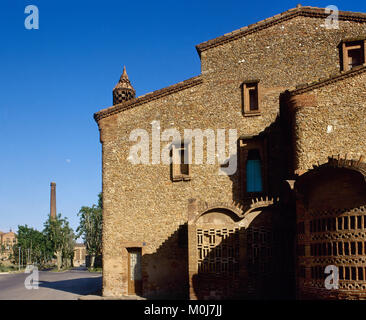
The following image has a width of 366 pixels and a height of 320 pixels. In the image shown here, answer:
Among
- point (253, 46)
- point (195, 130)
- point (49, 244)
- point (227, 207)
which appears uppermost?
point (253, 46)

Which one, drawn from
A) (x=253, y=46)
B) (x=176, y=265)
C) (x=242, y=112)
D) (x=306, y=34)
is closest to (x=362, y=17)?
(x=306, y=34)

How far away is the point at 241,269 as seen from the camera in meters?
14.2

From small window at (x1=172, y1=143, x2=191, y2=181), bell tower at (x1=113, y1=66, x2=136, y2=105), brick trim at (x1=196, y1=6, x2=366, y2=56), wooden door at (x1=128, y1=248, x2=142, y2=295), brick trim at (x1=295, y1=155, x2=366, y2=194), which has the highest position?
brick trim at (x1=196, y1=6, x2=366, y2=56)

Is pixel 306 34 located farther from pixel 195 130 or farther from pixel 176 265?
pixel 176 265

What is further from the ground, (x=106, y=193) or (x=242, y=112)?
(x=242, y=112)

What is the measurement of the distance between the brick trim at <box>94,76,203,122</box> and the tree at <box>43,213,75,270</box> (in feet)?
128

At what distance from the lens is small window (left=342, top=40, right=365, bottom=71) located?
16.6 m

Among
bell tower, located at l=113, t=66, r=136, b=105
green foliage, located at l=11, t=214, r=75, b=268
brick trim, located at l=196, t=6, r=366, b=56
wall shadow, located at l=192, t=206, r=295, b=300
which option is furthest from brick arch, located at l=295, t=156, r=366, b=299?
green foliage, located at l=11, t=214, r=75, b=268

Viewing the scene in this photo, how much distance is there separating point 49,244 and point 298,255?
4820 cm

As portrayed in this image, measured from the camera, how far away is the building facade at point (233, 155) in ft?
44.8

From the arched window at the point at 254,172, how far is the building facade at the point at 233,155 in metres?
0.04

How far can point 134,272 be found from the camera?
17812mm

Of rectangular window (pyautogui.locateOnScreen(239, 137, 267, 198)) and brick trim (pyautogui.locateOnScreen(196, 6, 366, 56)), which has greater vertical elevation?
brick trim (pyautogui.locateOnScreen(196, 6, 366, 56))

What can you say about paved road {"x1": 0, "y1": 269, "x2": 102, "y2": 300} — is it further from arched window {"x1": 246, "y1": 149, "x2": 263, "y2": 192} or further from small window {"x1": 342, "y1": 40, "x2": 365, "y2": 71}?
small window {"x1": 342, "y1": 40, "x2": 365, "y2": 71}
